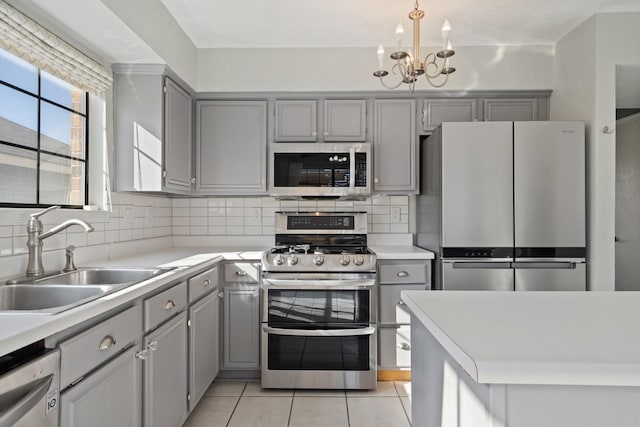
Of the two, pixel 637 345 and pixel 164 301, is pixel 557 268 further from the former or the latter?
pixel 164 301

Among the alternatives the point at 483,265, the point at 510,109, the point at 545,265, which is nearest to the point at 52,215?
the point at 483,265

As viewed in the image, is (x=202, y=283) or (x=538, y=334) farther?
(x=202, y=283)

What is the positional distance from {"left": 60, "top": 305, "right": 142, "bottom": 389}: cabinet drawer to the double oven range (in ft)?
3.72

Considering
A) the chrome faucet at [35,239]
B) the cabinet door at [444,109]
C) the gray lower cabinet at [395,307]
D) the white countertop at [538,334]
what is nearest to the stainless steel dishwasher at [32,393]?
the chrome faucet at [35,239]

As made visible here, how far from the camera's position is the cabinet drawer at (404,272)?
8.68ft

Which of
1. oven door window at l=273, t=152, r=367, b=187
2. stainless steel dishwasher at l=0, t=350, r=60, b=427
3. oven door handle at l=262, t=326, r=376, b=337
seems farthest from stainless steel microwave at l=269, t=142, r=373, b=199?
stainless steel dishwasher at l=0, t=350, r=60, b=427

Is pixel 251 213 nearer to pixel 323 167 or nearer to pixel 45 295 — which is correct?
pixel 323 167

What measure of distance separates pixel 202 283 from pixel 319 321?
0.81m

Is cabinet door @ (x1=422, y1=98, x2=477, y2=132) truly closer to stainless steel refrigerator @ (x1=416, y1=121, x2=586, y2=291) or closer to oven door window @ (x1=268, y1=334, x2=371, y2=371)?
stainless steel refrigerator @ (x1=416, y1=121, x2=586, y2=291)

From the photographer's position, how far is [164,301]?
1.73 meters

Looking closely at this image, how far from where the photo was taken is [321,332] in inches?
99.0

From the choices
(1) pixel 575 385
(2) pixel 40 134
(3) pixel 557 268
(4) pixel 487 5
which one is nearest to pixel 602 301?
(1) pixel 575 385

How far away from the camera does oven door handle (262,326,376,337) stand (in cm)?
251

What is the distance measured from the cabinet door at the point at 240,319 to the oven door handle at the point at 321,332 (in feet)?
0.47
